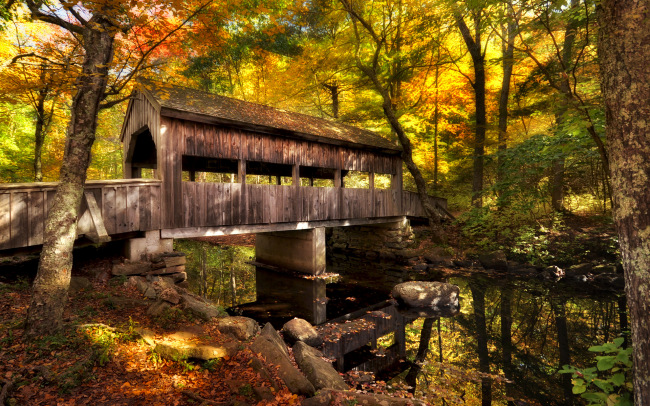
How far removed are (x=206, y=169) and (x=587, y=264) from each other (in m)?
15.0

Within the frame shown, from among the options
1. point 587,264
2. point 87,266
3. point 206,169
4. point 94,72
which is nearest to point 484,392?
point 94,72

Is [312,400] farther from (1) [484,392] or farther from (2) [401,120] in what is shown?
(2) [401,120]

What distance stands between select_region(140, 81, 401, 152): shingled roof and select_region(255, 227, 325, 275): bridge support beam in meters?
3.57

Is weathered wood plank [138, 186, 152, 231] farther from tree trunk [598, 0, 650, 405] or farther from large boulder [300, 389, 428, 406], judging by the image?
tree trunk [598, 0, 650, 405]

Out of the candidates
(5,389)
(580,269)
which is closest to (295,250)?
(5,389)

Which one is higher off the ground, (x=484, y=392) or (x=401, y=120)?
(x=401, y=120)

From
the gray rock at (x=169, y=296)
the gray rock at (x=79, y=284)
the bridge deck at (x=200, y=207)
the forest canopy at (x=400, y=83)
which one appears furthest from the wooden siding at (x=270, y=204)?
the forest canopy at (x=400, y=83)

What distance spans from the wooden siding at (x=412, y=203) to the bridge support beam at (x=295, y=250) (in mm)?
5258

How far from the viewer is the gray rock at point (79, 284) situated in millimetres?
5691

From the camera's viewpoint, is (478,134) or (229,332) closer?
(229,332)

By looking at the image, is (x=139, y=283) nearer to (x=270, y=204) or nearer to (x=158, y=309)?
(x=158, y=309)

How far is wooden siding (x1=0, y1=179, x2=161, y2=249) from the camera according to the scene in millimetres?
5512

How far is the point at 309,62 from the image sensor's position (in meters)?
17.0

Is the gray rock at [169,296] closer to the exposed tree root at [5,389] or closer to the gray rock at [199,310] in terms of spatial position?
the gray rock at [199,310]
